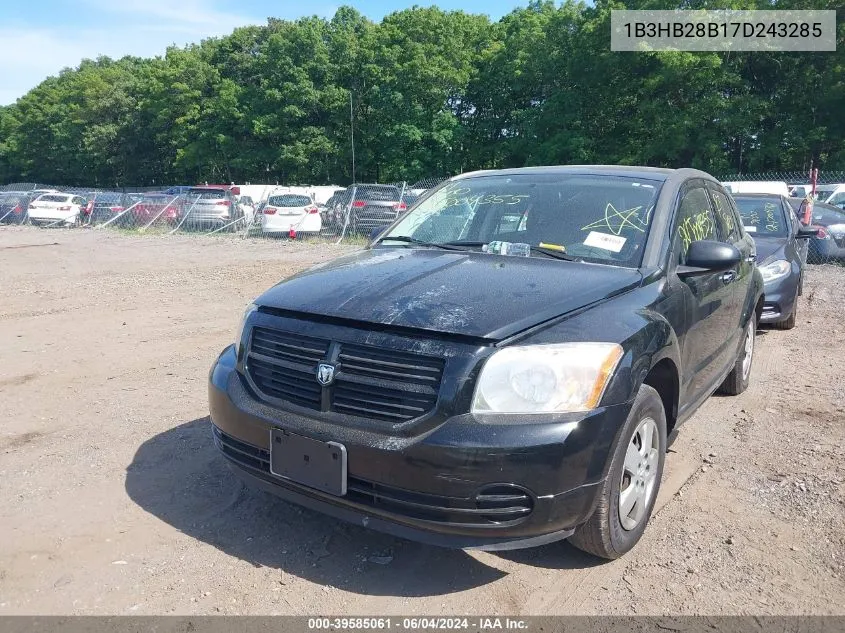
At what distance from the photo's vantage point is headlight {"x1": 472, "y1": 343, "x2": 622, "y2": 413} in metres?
2.62

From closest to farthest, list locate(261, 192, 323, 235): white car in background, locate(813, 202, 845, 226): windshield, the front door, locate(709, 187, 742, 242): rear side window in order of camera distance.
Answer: the front door → locate(709, 187, 742, 242): rear side window → locate(813, 202, 845, 226): windshield → locate(261, 192, 323, 235): white car in background

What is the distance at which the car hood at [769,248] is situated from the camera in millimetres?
7735

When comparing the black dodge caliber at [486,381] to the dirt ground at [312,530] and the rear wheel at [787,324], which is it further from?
the rear wheel at [787,324]

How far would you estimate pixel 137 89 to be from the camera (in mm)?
65812

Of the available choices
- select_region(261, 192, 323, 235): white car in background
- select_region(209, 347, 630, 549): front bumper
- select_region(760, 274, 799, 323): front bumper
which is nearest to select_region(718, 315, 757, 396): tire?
select_region(760, 274, 799, 323): front bumper

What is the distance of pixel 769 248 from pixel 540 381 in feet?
21.2

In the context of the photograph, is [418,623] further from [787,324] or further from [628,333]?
[787,324]

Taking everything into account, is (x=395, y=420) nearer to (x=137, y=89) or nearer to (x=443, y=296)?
(x=443, y=296)

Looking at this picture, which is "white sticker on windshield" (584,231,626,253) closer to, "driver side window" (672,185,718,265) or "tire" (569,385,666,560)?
"driver side window" (672,185,718,265)

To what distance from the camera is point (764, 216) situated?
344 inches

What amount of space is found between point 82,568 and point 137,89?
7166cm

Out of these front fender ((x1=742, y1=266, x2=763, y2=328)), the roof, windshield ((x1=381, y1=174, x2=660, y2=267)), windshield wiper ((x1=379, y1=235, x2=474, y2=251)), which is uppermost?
the roof

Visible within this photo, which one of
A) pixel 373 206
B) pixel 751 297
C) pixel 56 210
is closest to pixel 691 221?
pixel 751 297

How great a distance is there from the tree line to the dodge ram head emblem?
35.8 metres
